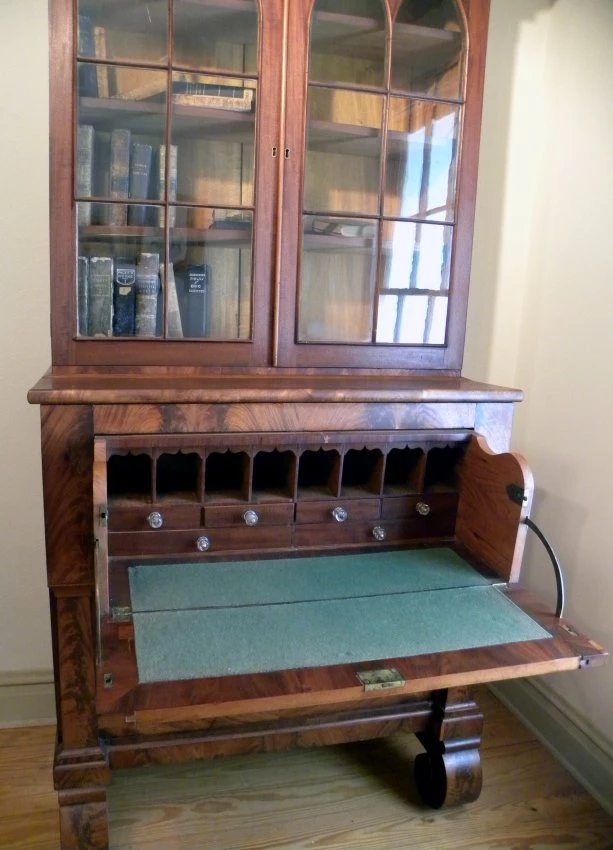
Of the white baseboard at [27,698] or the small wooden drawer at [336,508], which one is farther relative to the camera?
the white baseboard at [27,698]

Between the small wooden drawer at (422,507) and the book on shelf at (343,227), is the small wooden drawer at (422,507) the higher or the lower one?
the lower one

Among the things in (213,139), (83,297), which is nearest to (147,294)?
(83,297)

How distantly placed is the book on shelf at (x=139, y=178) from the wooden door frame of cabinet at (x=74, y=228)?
11 centimetres

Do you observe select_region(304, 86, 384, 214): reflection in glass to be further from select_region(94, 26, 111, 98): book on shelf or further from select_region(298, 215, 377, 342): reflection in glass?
select_region(94, 26, 111, 98): book on shelf

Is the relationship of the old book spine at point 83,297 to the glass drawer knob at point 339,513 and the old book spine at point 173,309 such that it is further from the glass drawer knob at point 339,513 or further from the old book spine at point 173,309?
the glass drawer knob at point 339,513

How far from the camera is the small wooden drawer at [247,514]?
49.6 inches

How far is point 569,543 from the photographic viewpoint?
167 centimetres

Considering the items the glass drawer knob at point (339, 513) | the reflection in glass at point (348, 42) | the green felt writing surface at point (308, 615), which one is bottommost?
the green felt writing surface at point (308, 615)

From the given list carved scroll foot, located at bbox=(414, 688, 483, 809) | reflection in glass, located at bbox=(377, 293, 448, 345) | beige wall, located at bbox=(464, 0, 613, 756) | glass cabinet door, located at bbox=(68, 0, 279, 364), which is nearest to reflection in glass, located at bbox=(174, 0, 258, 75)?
glass cabinet door, located at bbox=(68, 0, 279, 364)

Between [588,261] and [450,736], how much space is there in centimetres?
114

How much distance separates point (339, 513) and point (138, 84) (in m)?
0.91

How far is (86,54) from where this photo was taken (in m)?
1.24

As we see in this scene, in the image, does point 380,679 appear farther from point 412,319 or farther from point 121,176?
point 121,176

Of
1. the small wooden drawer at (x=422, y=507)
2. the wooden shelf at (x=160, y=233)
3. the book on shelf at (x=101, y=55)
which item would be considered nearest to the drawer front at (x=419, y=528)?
the small wooden drawer at (x=422, y=507)
